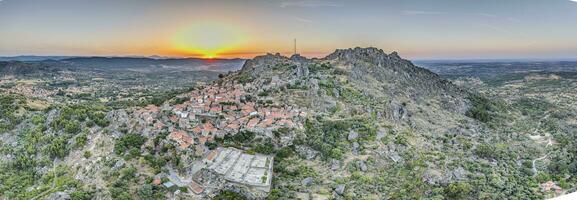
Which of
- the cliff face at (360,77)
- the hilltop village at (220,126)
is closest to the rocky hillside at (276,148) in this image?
the hilltop village at (220,126)

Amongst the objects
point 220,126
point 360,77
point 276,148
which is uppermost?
point 360,77

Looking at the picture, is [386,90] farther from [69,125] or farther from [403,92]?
[69,125]

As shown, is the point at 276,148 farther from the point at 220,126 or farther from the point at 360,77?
the point at 360,77

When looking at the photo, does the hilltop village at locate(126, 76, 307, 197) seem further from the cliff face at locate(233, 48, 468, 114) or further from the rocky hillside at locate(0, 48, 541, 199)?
the cliff face at locate(233, 48, 468, 114)

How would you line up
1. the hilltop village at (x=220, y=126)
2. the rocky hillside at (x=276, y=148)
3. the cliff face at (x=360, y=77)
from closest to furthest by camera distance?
the rocky hillside at (x=276, y=148)
the hilltop village at (x=220, y=126)
the cliff face at (x=360, y=77)

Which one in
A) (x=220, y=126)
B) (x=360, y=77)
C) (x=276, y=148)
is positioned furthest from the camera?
(x=360, y=77)

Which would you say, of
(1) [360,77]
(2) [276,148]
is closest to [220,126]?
(2) [276,148]

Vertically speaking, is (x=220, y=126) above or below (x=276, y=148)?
above

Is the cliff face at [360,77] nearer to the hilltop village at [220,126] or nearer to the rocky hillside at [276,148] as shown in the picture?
the rocky hillside at [276,148]

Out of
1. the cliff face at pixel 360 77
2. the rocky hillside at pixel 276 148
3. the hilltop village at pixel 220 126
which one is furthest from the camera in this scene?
the cliff face at pixel 360 77

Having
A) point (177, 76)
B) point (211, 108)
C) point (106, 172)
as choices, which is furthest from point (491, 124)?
point (177, 76)

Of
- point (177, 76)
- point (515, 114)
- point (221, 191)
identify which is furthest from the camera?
point (177, 76)
